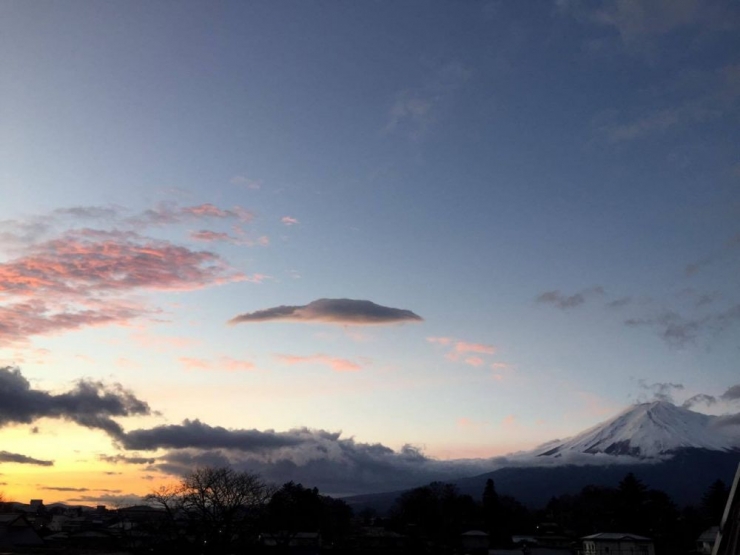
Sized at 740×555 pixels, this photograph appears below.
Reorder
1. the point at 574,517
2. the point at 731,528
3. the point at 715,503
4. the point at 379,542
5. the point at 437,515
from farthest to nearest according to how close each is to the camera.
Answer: the point at 574,517, the point at 437,515, the point at 715,503, the point at 379,542, the point at 731,528

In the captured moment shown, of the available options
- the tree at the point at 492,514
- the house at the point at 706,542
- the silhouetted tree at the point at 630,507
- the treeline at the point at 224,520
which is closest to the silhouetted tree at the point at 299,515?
the treeline at the point at 224,520

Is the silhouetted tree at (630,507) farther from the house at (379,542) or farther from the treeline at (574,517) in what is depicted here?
the house at (379,542)

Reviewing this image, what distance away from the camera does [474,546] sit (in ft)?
298

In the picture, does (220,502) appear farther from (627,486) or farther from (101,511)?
Answer: (101,511)

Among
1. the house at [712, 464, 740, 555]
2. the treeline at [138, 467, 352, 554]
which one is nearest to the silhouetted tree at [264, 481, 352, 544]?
the treeline at [138, 467, 352, 554]

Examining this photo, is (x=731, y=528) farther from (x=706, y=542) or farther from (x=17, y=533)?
(x=706, y=542)

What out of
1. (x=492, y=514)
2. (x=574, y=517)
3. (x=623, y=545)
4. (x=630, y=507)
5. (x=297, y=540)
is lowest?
(x=574, y=517)

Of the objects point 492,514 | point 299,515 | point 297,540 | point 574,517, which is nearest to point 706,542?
point 492,514

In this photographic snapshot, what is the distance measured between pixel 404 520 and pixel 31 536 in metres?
63.7

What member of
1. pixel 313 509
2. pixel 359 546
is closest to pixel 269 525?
pixel 359 546

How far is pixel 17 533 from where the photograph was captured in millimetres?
65875

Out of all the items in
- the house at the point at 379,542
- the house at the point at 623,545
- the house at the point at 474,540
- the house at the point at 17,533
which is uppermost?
the house at the point at 17,533

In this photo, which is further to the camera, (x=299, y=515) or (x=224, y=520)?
(x=299, y=515)

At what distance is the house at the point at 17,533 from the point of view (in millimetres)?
63938
